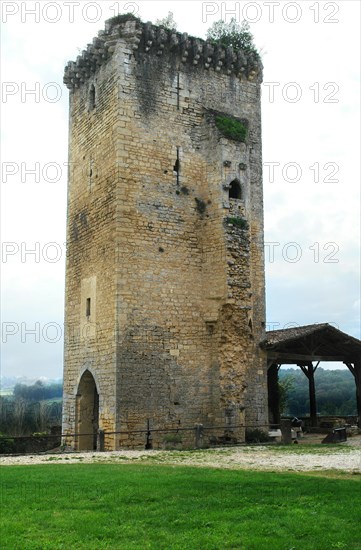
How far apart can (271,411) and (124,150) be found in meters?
10.7

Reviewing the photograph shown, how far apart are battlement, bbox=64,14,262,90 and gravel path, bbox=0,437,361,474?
38.6 feet

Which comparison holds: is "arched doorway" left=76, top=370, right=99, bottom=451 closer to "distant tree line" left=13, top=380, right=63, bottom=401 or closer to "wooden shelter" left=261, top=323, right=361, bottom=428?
"wooden shelter" left=261, top=323, right=361, bottom=428

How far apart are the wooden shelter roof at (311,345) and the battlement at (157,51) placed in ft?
29.3

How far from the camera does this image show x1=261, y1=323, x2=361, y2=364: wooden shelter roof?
20.6m

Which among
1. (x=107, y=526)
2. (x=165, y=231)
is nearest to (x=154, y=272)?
(x=165, y=231)

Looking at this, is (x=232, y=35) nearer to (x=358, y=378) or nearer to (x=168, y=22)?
(x=168, y=22)

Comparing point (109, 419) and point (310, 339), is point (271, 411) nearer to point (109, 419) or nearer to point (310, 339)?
point (310, 339)

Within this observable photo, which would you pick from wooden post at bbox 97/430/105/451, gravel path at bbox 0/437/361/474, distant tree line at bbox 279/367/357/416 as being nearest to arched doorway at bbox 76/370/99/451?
wooden post at bbox 97/430/105/451

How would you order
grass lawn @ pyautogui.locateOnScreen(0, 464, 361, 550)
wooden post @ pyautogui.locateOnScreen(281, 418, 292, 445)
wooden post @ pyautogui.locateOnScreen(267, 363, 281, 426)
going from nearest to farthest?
grass lawn @ pyautogui.locateOnScreen(0, 464, 361, 550) < wooden post @ pyautogui.locateOnScreen(281, 418, 292, 445) < wooden post @ pyautogui.locateOnScreen(267, 363, 281, 426)

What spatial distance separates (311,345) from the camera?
22016 millimetres

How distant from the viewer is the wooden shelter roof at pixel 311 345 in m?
20.6

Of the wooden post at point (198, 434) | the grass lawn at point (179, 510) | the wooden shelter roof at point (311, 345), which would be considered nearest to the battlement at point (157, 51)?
the wooden shelter roof at point (311, 345)

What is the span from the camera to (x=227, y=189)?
19234 mm

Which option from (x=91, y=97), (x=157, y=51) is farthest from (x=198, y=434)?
(x=157, y=51)
